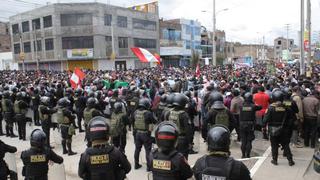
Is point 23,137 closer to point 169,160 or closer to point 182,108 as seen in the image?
point 182,108

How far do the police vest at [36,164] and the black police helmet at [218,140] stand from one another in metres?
2.74

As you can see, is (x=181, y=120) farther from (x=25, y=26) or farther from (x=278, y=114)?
(x=25, y=26)

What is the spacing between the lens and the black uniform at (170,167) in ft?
13.6

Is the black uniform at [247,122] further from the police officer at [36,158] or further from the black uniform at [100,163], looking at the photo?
the police officer at [36,158]

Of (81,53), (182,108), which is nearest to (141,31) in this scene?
(81,53)

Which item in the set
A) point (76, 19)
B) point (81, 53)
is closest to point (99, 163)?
point (81, 53)

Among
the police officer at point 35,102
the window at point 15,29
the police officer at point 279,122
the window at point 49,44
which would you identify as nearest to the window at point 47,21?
the window at point 49,44

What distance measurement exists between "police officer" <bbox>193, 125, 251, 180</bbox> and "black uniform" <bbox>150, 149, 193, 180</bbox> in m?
0.31

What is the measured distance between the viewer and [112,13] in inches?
2156

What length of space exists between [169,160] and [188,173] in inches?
11.0

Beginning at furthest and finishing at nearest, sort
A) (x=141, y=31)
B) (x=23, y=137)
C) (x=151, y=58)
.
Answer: (x=141, y=31) < (x=151, y=58) < (x=23, y=137)

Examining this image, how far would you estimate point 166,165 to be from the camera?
13.7ft

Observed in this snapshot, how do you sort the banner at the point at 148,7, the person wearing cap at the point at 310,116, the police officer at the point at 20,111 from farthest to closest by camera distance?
the banner at the point at 148,7, the police officer at the point at 20,111, the person wearing cap at the point at 310,116

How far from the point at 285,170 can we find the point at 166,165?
455cm
